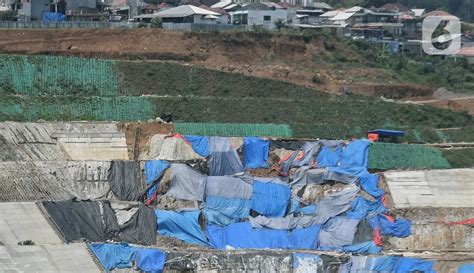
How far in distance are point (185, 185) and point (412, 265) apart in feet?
27.9

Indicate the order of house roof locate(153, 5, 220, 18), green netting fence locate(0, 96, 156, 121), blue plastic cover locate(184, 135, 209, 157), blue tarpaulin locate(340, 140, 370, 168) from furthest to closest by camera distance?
house roof locate(153, 5, 220, 18) → green netting fence locate(0, 96, 156, 121) → blue tarpaulin locate(340, 140, 370, 168) → blue plastic cover locate(184, 135, 209, 157)

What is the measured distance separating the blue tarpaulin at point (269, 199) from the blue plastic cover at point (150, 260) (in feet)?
19.6

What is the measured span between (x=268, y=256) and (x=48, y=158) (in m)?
9.54

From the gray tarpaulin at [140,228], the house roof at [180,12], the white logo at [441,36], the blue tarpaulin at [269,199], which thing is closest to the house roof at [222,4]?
the white logo at [441,36]

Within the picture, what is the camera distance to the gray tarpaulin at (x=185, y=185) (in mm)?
46156

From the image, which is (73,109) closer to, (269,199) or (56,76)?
(56,76)

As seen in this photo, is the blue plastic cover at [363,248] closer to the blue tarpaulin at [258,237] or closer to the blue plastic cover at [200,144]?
the blue tarpaulin at [258,237]

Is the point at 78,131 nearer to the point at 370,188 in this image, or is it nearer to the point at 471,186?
the point at 370,188

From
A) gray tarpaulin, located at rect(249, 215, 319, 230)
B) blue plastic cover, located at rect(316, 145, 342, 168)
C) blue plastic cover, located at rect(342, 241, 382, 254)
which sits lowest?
blue plastic cover, located at rect(342, 241, 382, 254)

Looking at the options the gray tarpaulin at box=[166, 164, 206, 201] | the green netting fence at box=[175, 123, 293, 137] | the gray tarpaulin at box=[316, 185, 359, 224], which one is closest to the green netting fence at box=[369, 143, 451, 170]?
the gray tarpaulin at box=[316, 185, 359, 224]

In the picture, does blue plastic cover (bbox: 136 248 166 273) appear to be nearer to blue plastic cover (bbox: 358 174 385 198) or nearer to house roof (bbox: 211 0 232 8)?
blue plastic cover (bbox: 358 174 385 198)

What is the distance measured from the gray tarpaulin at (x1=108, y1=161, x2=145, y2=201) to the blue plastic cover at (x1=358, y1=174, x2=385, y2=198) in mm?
8186

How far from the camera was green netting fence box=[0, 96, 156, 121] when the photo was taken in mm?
50344

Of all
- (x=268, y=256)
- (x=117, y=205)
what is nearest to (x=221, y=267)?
(x=268, y=256)
